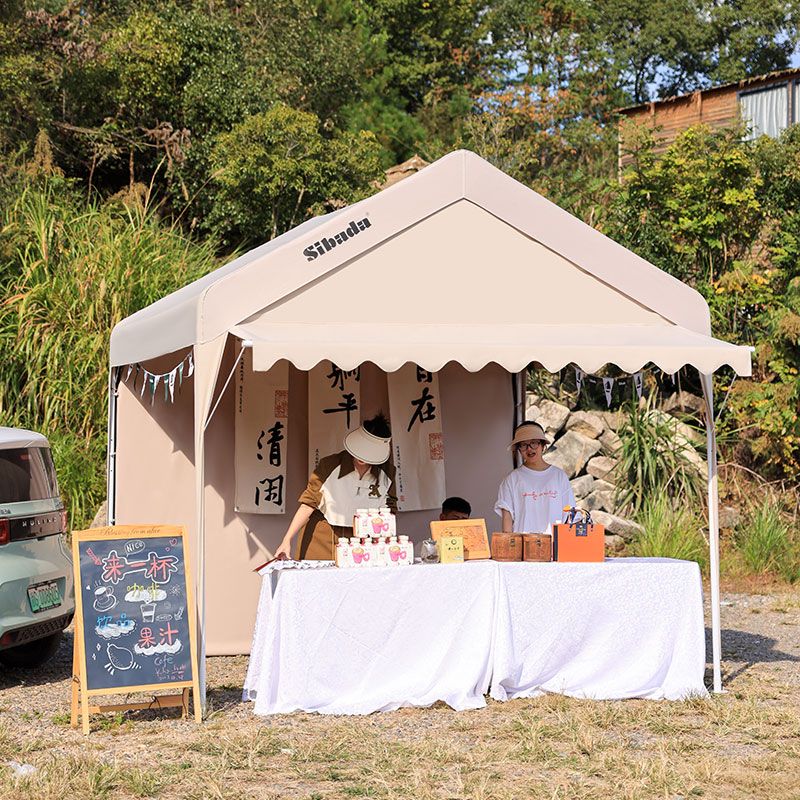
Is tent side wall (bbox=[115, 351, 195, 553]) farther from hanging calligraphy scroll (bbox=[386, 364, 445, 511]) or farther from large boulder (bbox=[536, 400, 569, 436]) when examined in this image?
large boulder (bbox=[536, 400, 569, 436])

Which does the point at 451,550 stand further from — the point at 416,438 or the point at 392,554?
the point at 416,438

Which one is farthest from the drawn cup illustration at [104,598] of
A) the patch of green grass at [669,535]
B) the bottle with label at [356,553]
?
the patch of green grass at [669,535]

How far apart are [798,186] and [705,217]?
116 cm

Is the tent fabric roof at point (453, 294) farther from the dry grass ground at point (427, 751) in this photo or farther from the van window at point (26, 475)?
the dry grass ground at point (427, 751)

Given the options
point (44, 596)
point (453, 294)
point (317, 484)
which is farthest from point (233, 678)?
point (453, 294)

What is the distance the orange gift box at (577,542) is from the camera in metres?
5.95

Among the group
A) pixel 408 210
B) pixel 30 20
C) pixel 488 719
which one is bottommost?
pixel 488 719

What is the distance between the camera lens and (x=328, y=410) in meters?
7.44

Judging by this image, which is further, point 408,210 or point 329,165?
point 329,165

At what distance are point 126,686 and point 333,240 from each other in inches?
101

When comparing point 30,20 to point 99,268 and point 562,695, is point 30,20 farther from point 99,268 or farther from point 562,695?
point 562,695

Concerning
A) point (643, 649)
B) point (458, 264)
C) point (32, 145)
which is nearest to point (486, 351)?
point (458, 264)

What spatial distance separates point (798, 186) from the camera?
13.2 metres

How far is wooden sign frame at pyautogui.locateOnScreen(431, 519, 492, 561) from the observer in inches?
233
